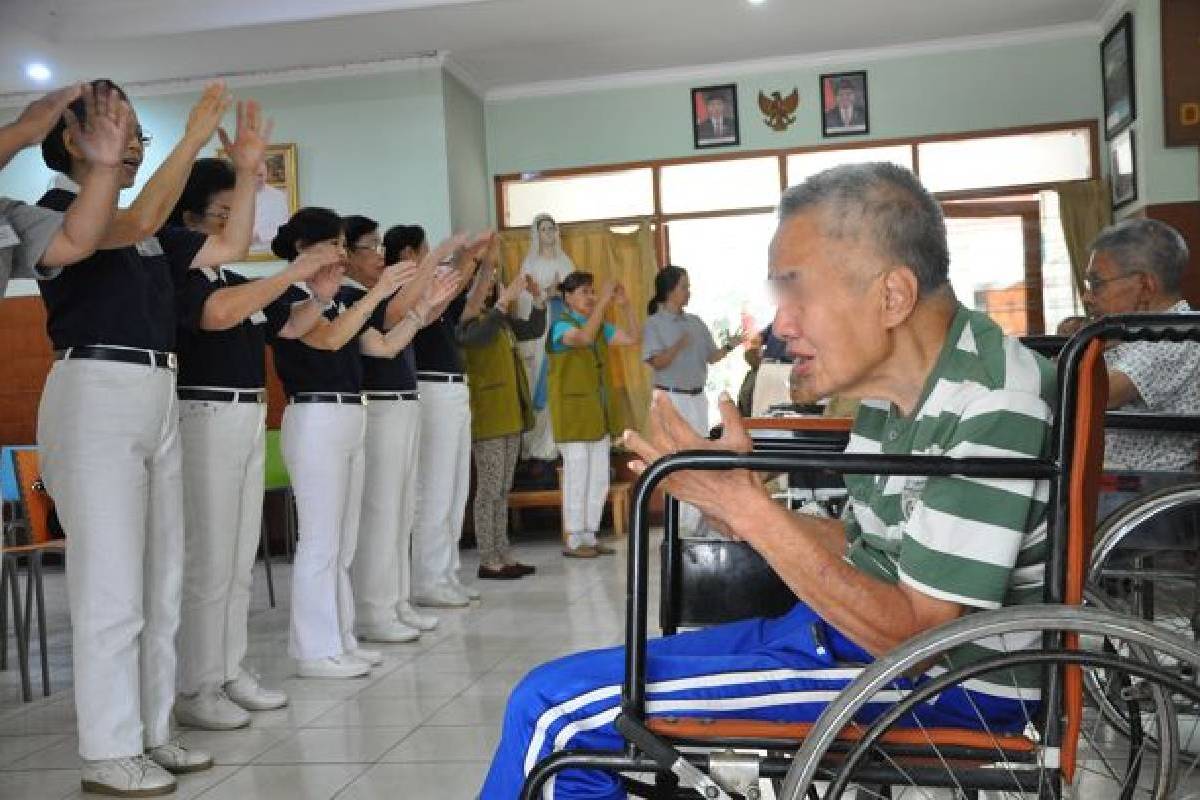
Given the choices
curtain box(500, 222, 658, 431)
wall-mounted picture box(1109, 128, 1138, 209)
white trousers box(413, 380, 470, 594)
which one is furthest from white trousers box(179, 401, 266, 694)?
wall-mounted picture box(1109, 128, 1138, 209)

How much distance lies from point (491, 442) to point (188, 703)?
2666mm

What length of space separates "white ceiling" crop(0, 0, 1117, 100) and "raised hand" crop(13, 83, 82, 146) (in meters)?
4.72

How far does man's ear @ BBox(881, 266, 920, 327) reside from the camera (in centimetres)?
140

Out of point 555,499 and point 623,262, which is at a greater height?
point 623,262

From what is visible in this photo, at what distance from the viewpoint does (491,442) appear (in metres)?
5.85

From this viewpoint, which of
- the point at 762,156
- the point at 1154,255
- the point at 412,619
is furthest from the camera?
the point at 762,156

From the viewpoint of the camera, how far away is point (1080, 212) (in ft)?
27.2

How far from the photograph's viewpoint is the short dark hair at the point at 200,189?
11.0 feet

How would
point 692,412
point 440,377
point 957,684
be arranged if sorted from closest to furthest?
point 957,684
point 440,377
point 692,412

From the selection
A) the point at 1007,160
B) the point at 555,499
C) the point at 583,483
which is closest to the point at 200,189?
the point at 583,483

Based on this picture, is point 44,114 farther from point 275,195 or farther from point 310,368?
point 275,195

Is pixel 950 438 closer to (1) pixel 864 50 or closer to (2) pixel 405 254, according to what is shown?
(2) pixel 405 254

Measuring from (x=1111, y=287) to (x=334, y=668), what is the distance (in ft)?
8.23

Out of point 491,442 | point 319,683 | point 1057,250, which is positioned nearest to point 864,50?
point 1057,250
